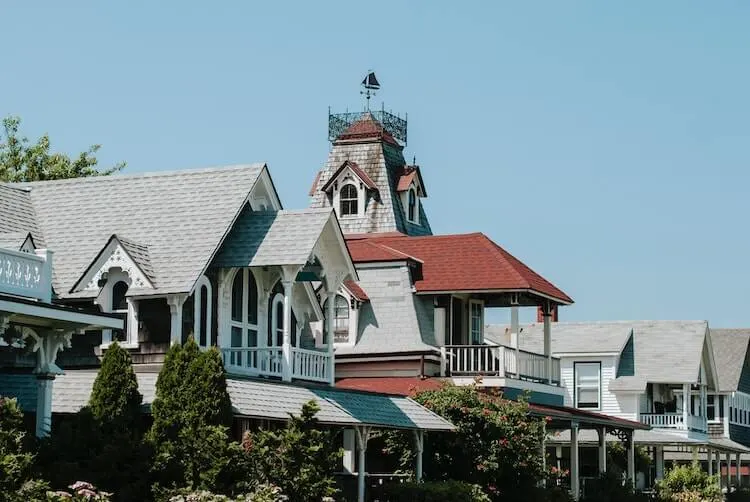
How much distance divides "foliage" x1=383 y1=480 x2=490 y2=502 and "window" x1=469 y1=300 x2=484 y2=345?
11.3 m

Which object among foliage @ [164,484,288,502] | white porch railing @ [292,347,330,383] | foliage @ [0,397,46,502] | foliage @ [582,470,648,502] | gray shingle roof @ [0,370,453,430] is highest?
white porch railing @ [292,347,330,383]

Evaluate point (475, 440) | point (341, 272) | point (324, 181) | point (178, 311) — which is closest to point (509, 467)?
point (475, 440)

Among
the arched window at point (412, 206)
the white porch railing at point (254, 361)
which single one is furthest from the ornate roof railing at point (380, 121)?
the white porch railing at point (254, 361)

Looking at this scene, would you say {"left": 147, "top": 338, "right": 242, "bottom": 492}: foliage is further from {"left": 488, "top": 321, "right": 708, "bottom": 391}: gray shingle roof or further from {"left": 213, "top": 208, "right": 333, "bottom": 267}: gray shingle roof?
{"left": 488, "top": 321, "right": 708, "bottom": 391}: gray shingle roof

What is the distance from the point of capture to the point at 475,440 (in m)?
36.5

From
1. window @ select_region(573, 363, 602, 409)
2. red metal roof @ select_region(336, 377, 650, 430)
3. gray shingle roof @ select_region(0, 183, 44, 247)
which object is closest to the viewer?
gray shingle roof @ select_region(0, 183, 44, 247)

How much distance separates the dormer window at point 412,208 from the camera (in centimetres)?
5919

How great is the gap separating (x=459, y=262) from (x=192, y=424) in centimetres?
1820

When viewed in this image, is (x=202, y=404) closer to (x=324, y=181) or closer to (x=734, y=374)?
(x=324, y=181)

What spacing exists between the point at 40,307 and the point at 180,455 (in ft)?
13.6

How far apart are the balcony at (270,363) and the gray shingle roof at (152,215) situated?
239 cm

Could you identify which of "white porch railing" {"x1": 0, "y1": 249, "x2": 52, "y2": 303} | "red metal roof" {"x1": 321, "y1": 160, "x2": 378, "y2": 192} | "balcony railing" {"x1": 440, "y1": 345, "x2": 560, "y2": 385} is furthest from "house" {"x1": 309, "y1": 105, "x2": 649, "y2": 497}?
"white porch railing" {"x1": 0, "y1": 249, "x2": 52, "y2": 303}

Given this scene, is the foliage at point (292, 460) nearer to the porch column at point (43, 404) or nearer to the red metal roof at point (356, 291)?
the porch column at point (43, 404)

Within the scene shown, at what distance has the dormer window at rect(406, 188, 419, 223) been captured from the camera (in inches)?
2330
